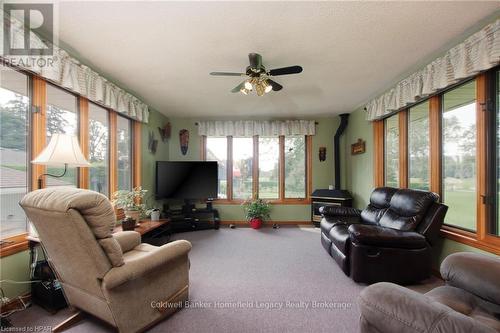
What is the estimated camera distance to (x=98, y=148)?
284 centimetres

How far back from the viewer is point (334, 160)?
187 inches

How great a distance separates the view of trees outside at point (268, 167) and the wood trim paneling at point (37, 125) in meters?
3.70

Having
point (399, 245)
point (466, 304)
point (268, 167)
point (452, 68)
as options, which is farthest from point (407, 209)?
point (268, 167)

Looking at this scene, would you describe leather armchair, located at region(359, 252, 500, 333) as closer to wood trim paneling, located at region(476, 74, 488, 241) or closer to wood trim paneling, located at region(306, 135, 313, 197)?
wood trim paneling, located at region(476, 74, 488, 241)

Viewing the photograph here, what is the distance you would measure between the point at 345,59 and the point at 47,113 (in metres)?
3.24

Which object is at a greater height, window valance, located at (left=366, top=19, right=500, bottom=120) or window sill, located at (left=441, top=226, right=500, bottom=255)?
window valance, located at (left=366, top=19, right=500, bottom=120)

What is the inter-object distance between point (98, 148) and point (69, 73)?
1.02m

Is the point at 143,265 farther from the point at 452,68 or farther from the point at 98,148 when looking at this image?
the point at 452,68

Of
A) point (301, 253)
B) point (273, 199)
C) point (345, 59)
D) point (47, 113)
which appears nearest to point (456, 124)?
point (345, 59)

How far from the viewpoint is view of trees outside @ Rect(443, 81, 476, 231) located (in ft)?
7.00

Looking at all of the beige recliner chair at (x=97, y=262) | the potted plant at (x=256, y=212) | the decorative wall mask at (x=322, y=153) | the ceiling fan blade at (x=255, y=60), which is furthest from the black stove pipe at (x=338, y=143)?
the beige recliner chair at (x=97, y=262)

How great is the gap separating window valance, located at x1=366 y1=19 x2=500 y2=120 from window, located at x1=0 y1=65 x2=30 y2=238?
4.10 m

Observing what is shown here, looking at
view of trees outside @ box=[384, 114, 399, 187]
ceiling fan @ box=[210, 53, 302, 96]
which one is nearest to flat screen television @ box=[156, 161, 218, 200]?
ceiling fan @ box=[210, 53, 302, 96]

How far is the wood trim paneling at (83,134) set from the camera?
2.48 metres
